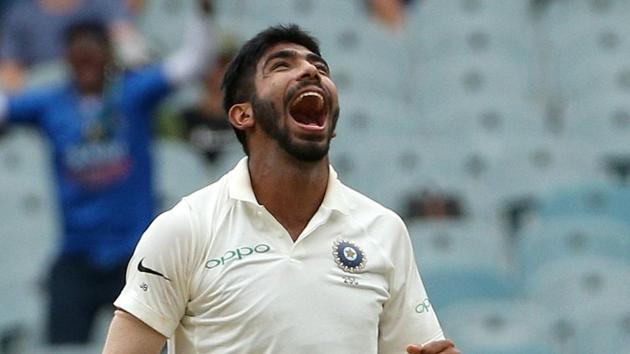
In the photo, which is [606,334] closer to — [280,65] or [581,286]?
[581,286]

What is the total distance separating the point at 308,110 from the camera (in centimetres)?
258

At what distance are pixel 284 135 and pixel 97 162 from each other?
12.4 ft

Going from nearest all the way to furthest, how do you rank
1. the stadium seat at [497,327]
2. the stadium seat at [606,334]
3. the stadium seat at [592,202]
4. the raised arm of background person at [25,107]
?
the raised arm of background person at [25,107]
the stadium seat at [497,327]
the stadium seat at [606,334]
the stadium seat at [592,202]

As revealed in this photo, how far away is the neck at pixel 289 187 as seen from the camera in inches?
101

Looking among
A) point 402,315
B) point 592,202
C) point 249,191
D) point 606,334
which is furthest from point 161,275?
point 592,202

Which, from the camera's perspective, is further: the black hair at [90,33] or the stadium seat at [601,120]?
the stadium seat at [601,120]

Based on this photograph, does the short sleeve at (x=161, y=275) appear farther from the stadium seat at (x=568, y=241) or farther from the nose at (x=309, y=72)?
the stadium seat at (x=568, y=241)

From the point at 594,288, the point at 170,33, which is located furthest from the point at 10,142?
the point at 594,288

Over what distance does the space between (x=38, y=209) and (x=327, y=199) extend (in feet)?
15.7

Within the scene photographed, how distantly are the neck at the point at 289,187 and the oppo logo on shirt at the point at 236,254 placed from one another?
7 centimetres

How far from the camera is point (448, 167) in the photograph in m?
7.45

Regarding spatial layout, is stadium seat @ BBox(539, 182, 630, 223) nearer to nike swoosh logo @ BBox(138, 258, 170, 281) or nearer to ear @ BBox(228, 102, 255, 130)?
ear @ BBox(228, 102, 255, 130)

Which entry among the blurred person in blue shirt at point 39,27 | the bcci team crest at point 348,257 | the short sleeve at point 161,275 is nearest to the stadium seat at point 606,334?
the blurred person in blue shirt at point 39,27

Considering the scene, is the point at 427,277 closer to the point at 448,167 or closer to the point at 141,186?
the point at 448,167
